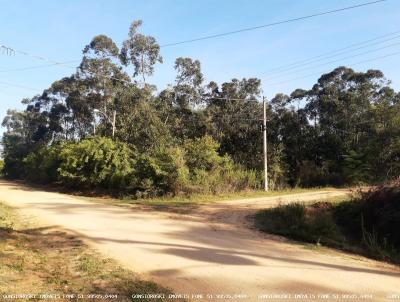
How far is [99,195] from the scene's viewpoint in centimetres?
2547

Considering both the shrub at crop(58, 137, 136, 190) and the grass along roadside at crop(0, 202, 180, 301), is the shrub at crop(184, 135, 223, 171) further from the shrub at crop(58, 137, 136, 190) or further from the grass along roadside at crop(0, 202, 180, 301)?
the grass along roadside at crop(0, 202, 180, 301)

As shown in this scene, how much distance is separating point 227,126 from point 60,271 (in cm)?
2978

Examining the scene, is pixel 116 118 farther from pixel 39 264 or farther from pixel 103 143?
pixel 39 264

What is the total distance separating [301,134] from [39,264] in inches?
1311

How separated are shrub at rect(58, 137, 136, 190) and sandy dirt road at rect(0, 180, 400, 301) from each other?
10425 millimetres

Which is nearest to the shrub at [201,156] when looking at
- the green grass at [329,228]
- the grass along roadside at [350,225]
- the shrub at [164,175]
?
the shrub at [164,175]

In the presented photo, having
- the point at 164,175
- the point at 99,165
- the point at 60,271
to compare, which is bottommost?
the point at 60,271

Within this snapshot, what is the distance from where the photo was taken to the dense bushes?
22156 millimetres

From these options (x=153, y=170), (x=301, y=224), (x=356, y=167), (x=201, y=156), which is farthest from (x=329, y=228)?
(x=356, y=167)

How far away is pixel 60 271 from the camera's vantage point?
23.1ft

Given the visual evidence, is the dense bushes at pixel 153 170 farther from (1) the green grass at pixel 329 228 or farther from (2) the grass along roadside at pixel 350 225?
(2) the grass along roadside at pixel 350 225

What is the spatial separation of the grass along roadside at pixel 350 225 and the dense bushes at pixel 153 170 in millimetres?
8570

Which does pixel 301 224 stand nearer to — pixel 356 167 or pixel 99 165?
pixel 99 165

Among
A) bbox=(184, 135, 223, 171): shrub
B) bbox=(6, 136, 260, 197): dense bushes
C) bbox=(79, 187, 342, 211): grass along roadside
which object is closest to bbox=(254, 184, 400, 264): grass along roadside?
bbox=(79, 187, 342, 211): grass along roadside
